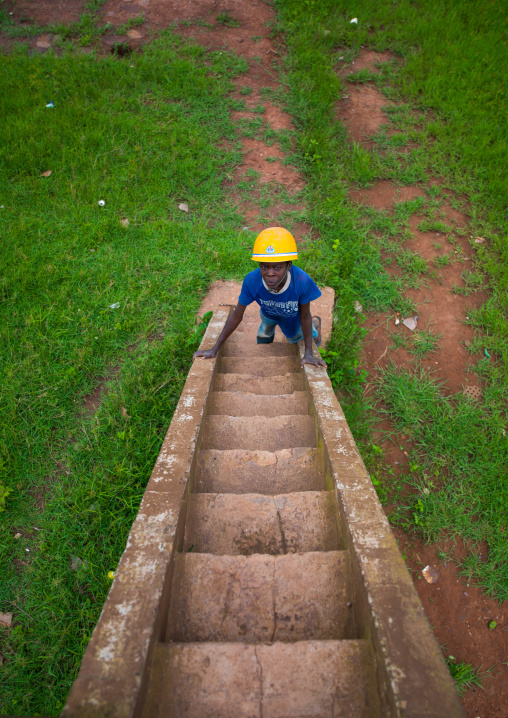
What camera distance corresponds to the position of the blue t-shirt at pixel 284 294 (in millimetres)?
3115

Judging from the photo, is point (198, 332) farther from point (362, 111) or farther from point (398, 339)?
point (362, 111)

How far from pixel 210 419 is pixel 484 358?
3.18m

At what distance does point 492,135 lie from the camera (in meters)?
6.49

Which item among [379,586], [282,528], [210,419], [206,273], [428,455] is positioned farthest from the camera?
[206,273]

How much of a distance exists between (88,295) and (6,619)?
9.67ft

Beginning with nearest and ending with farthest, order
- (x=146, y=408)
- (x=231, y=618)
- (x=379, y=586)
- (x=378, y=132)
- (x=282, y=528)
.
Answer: (x=379, y=586)
(x=231, y=618)
(x=282, y=528)
(x=146, y=408)
(x=378, y=132)

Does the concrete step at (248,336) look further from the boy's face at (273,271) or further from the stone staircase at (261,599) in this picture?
the stone staircase at (261,599)

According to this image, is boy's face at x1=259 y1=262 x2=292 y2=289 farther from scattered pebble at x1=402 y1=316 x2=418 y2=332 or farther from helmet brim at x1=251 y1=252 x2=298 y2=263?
scattered pebble at x1=402 y1=316 x2=418 y2=332

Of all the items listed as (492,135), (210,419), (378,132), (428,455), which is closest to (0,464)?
(210,419)

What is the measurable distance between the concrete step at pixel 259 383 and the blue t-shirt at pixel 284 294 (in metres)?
0.54

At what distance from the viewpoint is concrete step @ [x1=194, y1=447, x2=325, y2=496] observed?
2412 millimetres

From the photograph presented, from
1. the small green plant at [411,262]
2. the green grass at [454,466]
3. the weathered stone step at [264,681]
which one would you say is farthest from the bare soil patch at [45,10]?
the weathered stone step at [264,681]

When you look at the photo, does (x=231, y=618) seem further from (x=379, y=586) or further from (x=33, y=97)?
(x=33, y=97)

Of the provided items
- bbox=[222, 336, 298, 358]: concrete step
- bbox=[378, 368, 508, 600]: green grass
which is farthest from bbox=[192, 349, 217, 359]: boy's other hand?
bbox=[378, 368, 508, 600]: green grass
